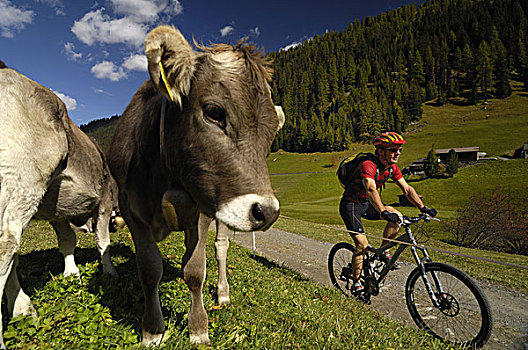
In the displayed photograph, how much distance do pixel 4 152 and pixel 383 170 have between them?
18.7 feet

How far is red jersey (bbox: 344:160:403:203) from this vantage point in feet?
17.5

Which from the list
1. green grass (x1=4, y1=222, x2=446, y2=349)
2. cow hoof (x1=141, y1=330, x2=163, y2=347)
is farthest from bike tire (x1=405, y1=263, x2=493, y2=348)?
cow hoof (x1=141, y1=330, x2=163, y2=347)

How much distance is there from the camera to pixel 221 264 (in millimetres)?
4949

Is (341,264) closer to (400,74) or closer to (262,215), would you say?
(262,215)

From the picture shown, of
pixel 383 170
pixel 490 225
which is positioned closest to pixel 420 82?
pixel 490 225

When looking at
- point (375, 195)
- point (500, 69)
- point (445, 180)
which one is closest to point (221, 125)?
point (375, 195)

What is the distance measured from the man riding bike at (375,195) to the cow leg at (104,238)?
444 centimetres

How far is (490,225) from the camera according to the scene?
65.1 ft

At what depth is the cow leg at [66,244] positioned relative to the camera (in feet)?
14.6

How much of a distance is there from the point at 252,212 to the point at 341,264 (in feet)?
19.1

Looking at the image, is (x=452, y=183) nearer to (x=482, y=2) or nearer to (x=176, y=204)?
(x=176, y=204)

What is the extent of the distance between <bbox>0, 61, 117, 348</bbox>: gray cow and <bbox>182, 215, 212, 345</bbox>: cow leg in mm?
1386

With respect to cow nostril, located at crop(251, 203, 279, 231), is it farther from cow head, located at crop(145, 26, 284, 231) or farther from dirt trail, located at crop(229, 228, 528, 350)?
dirt trail, located at crop(229, 228, 528, 350)

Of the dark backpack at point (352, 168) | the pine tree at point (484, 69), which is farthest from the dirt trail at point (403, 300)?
the pine tree at point (484, 69)
